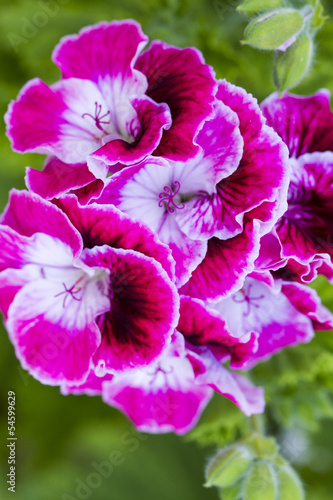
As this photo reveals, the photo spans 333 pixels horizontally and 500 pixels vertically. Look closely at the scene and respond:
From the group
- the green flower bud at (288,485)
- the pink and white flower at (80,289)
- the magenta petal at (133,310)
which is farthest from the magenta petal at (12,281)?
the green flower bud at (288,485)

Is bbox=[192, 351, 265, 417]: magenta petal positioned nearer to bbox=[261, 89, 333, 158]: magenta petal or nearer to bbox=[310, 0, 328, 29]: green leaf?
bbox=[261, 89, 333, 158]: magenta petal

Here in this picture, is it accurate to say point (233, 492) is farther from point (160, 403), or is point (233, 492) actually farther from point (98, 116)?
point (98, 116)

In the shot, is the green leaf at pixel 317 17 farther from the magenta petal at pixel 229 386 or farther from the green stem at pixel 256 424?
the green stem at pixel 256 424

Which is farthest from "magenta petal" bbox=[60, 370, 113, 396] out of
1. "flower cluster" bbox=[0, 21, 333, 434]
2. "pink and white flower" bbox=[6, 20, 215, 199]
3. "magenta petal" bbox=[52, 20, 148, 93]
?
"magenta petal" bbox=[52, 20, 148, 93]

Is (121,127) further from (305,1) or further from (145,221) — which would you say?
(305,1)

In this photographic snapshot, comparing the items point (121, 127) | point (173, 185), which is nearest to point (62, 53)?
point (121, 127)

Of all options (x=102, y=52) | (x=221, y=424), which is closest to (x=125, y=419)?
(x=221, y=424)

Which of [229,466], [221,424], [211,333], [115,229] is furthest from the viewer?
[221,424]
